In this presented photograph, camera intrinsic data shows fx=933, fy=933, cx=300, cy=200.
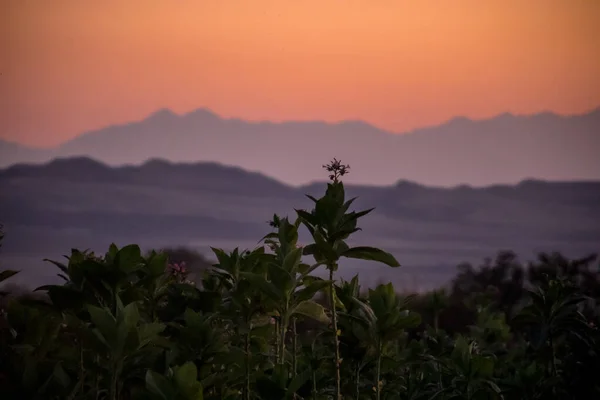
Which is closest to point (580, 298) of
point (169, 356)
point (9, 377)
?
point (169, 356)

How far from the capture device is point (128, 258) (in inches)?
92.4

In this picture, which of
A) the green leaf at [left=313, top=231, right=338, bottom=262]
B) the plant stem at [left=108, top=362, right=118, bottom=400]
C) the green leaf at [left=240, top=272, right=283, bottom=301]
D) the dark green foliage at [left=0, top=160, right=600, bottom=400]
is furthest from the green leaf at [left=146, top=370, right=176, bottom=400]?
the green leaf at [left=313, top=231, right=338, bottom=262]

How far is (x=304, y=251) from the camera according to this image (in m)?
2.29

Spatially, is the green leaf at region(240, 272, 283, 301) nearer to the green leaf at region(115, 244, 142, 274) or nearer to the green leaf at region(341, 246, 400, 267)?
the green leaf at region(341, 246, 400, 267)

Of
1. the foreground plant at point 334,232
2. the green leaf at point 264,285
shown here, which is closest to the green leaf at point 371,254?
the foreground plant at point 334,232

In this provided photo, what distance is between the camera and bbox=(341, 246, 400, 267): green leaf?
7.23ft

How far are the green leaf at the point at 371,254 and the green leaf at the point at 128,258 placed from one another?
52 cm

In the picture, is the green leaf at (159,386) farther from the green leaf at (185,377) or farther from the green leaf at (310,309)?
the green leaf at (310,309)

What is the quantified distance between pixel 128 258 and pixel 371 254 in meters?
0.61

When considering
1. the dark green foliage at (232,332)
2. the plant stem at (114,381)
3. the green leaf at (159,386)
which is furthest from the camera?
the dark green foliage at (232,332)

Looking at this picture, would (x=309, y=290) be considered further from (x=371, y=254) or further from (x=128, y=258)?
(x=128, y=258)

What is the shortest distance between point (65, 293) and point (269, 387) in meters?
0.58

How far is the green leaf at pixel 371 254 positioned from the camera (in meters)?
2.21

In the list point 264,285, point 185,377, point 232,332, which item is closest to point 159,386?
point 185,377
